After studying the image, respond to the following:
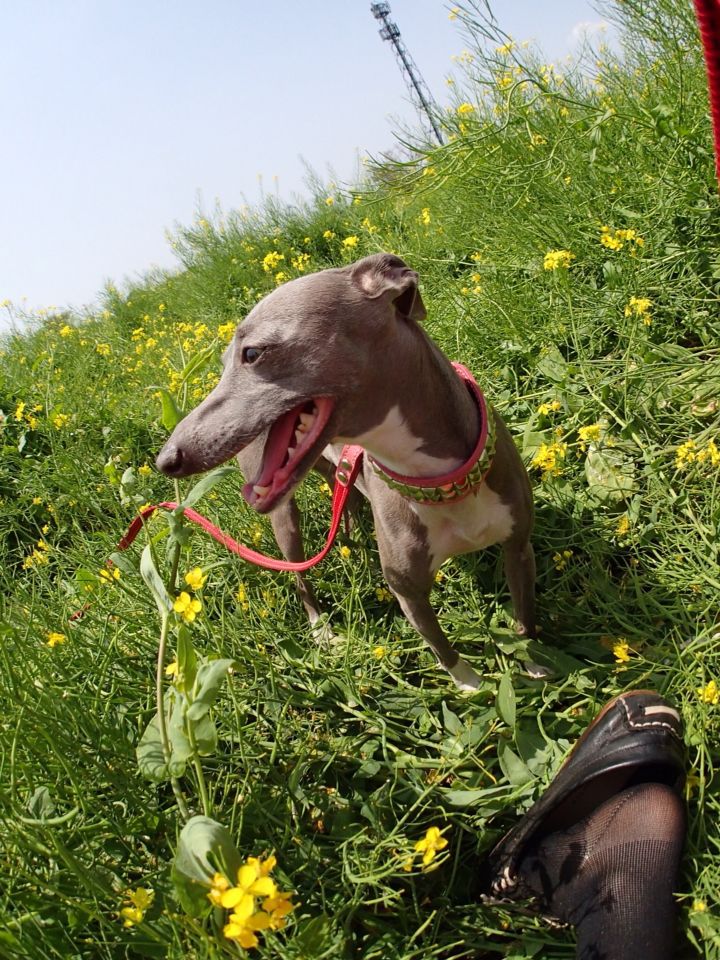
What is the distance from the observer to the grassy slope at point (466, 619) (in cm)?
151

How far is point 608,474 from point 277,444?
1262 millimetres

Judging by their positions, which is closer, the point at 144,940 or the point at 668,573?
the point at 144,940

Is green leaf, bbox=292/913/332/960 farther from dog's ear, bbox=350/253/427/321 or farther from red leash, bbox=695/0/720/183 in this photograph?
red leash, bbox=695/0/720/183

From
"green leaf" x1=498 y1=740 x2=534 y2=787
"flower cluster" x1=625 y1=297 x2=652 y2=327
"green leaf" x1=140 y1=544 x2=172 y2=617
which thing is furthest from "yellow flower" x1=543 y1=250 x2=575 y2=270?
"green leaf" x1=140 y1=544 x2=172 y2=617

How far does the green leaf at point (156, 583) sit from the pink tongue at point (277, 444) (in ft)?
1.07

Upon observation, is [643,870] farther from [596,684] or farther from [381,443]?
[381,443]

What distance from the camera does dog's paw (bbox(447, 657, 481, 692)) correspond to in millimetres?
2098

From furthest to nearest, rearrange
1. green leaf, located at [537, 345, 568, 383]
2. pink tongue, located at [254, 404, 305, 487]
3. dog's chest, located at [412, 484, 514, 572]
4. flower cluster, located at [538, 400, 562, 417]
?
1. green leaf, located at [537, 345, 568, 383]
2. flower cluster, located at [538, 400, 562, 417]
3. dog's chest, located at [412, 484, 514, 572]
4. pink tongue, located at [254, 404, 305, 487]

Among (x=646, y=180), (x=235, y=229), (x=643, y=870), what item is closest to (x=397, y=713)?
(x=643, y=870)

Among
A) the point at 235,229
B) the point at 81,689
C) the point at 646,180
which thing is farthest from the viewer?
the point at 235,229

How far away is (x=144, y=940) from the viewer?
52.7 inches

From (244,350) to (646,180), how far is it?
6.59 feet

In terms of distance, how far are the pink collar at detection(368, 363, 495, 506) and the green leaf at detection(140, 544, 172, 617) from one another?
0.71m

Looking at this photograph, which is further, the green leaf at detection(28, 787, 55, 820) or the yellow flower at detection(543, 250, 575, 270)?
the yellow flower at detection(543, 250, 575, 270)
